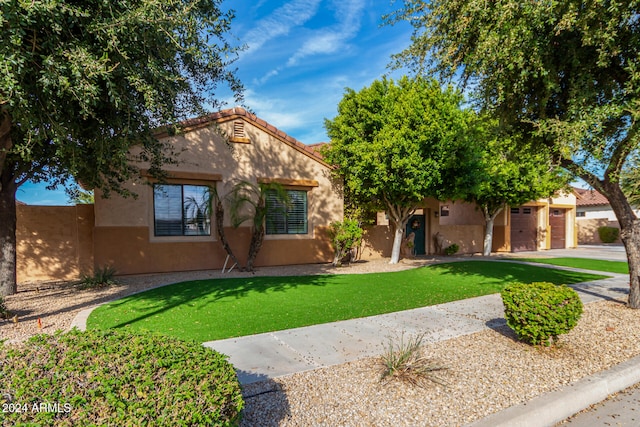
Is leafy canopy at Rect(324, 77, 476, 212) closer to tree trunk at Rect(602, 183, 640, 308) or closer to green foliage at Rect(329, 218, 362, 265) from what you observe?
green foliage at Rect(329, 218, 362, 265)

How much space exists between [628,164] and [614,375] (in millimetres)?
4286

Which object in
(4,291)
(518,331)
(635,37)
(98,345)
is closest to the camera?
(98,345)

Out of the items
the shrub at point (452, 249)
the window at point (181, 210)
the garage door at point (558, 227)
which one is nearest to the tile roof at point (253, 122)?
the window at point (181, 210)

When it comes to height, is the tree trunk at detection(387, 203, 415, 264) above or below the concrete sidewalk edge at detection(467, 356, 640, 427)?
above

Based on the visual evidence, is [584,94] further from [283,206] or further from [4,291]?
[4,291]

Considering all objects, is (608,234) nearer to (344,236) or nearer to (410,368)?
(344,236)

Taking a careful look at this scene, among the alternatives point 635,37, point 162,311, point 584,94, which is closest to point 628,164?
point 584,94

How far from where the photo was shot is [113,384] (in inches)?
82.0

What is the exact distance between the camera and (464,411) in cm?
343

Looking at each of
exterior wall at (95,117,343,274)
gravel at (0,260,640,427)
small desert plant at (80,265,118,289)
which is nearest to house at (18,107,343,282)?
exterior wall at (95,117,343,274)

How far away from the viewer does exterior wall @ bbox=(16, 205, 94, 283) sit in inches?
428

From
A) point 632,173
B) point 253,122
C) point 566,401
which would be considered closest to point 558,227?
point 632,173

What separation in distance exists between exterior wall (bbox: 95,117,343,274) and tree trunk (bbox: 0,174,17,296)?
237cm

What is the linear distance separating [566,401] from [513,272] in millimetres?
9334
